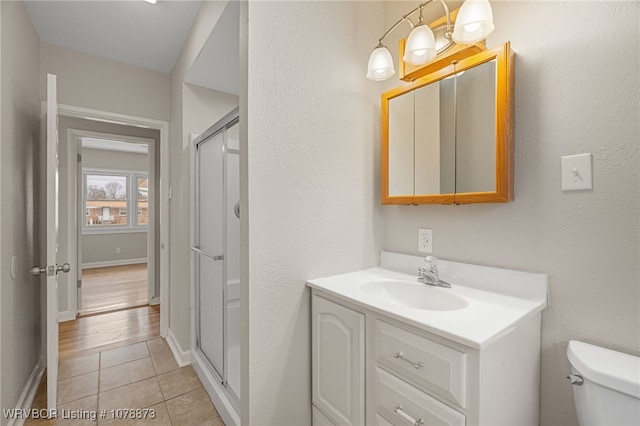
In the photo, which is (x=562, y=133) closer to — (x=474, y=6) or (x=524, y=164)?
(x=524, y=164)

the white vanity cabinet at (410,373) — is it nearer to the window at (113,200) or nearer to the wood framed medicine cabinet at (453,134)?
the wood framed medicine cabinet at (453,134)

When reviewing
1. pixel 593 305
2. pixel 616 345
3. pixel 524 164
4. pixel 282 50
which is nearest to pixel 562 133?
pixel 524 164

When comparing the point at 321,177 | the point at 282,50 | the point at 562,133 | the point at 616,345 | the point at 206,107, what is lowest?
the point at 616,345

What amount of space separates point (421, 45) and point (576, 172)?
29.8 inches

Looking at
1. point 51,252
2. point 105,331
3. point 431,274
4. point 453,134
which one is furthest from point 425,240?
point 105,331

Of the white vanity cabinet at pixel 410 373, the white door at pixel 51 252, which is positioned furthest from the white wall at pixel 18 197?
the white vanity cabinet at pixel 410 373

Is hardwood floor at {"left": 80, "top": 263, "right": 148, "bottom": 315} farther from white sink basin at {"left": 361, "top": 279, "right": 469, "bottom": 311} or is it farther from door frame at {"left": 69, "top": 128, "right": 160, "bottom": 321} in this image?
white sink basin at {"left": 361, "top": 279, "right": 469, "bottom": 311}

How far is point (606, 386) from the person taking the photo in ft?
2.56

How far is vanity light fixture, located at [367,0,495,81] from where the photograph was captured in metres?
1.07

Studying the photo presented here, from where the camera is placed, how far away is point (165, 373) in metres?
2.14

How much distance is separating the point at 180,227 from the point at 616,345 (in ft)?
8.26

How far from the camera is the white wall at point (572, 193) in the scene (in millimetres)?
905

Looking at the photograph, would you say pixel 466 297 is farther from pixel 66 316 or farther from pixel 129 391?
pixel 66 316

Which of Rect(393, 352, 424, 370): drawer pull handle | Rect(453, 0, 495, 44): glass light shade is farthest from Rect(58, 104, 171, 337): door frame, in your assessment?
Rect(453, 0, 495, 44): glass light shade
